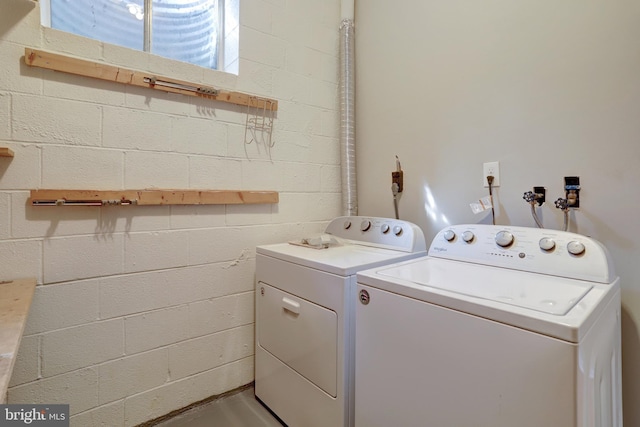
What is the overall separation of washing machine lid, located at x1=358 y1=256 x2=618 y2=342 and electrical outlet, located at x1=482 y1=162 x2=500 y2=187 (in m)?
0.48

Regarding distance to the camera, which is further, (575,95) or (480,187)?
(480,187)

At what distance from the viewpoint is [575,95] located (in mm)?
1304

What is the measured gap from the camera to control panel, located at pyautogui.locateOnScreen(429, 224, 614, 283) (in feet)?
3.53

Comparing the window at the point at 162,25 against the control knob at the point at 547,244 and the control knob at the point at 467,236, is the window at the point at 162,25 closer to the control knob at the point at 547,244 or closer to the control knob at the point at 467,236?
the control knob at the point at 467,236

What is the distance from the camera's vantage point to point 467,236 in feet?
4.60

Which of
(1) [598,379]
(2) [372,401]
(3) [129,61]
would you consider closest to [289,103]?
(3) [129,61]

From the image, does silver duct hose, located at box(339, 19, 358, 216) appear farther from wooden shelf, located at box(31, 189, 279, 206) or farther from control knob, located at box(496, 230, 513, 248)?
control knob, located at box(496, 230, 513, 248)

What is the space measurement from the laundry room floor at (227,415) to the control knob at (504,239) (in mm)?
1346

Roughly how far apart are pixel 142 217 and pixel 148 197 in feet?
0.34

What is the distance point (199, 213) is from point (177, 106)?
0.56 metres

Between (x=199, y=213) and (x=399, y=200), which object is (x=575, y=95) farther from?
(x=199, y=213)

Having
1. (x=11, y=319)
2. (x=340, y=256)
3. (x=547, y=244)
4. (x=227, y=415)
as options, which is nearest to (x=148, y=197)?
(x=11, y=319)

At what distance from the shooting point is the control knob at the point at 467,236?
139cm

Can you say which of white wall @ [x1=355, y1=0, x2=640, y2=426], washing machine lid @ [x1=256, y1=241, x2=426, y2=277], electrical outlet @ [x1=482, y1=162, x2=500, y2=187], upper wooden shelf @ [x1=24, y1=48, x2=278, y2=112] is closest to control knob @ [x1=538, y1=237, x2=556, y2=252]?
white wall @ [x1=355, y1=0, x2=640, y2=426]
